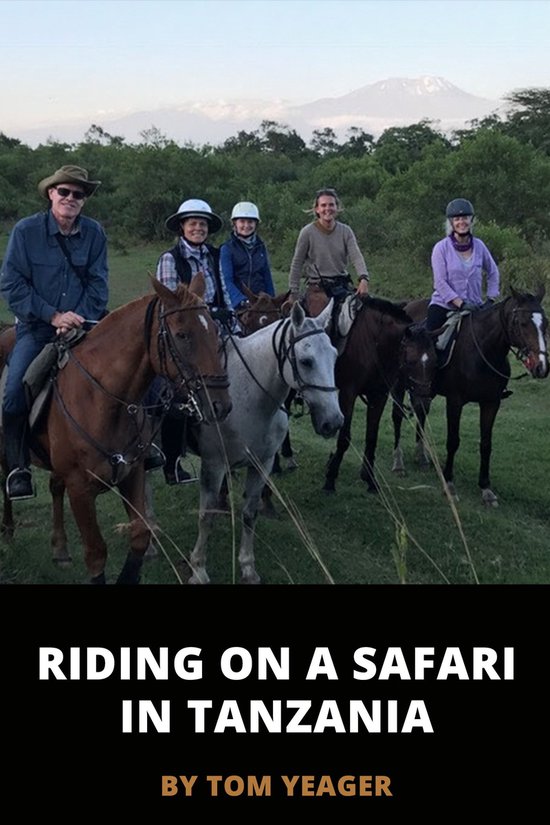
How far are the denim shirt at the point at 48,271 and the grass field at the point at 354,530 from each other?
1544 mm

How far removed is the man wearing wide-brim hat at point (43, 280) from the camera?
17.9ft

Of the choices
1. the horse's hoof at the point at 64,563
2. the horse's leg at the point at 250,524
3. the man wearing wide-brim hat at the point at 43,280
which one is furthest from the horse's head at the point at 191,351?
the horse's hoof at the point at 64,563

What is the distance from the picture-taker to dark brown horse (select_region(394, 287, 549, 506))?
8039 mm

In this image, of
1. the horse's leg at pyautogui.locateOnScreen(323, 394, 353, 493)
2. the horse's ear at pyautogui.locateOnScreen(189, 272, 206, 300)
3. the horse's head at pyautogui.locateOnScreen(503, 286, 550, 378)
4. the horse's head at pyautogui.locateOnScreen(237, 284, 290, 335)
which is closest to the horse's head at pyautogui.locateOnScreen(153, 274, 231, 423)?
the horse's ear at pyautogui.locateOnScreen(189, 272, 206, 300)

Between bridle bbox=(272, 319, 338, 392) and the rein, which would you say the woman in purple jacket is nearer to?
the rein

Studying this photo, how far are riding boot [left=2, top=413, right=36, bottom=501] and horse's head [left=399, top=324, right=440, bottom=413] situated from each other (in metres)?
4.07

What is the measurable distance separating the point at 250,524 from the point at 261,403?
2.98ft

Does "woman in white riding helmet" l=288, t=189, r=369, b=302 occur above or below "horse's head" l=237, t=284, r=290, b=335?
above

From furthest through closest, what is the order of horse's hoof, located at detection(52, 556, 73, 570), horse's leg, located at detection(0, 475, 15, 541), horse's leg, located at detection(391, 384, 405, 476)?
horse's leg, located at detection(391, 384, 405, 476)
horse's leg, located at detection(0, 475, 15, 541)
horse's hoof, located at detection(52, 556, 73, 570)

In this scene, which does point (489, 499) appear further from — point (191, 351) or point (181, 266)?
point (191, 351)

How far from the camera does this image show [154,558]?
21.8 feet

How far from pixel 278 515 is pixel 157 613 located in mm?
4571

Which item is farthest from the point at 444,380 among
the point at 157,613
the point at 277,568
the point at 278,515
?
the point at 157,613

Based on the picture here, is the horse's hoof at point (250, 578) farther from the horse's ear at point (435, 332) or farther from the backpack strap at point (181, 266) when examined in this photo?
the horse's ear at point (435, 332)
